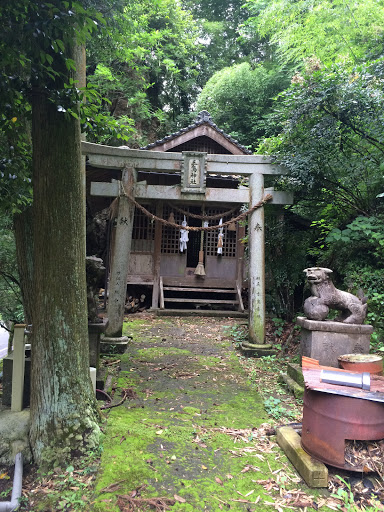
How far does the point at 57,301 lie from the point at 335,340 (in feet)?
12.0

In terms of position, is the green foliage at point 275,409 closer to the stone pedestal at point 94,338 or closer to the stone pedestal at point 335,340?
the stone pedestal at point 335,340

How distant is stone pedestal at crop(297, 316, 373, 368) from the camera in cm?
457

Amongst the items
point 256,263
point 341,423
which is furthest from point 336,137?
point 341,423

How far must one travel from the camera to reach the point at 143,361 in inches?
239

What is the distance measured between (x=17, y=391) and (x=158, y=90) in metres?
18.2

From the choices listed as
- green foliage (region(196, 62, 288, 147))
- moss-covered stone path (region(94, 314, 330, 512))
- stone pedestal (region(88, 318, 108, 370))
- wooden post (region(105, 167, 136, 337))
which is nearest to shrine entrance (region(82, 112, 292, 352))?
wooden post (region(105, 167, 136, 337))

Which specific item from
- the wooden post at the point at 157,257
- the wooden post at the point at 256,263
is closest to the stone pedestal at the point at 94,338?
the wooden post at the point at 256,263

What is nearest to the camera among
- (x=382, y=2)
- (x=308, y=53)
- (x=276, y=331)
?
(x=276, y=331)

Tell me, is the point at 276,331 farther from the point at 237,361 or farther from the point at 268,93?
the point at 268,93

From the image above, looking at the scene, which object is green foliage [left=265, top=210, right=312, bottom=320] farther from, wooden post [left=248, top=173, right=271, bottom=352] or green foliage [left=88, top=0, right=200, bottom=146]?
green foliage [left=88, top=0, right=200, bottom=146]

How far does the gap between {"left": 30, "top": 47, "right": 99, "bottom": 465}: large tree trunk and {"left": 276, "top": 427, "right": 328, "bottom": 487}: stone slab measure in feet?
6.24

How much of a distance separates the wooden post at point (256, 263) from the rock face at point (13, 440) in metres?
4.56

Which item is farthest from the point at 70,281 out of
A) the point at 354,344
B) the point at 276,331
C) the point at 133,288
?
the point at 133,288

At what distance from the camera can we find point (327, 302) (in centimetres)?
473
